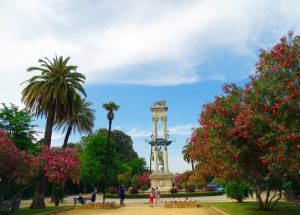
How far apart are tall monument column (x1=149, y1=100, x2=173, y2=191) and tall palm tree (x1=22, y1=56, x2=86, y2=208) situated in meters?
28.5

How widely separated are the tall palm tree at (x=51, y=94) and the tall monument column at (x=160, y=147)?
28.5 meters

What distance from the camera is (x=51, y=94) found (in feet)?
107

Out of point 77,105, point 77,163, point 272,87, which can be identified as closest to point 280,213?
point 272,87

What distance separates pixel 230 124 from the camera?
16.8m

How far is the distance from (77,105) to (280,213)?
19.8 meters

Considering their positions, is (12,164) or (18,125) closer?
(12,164)

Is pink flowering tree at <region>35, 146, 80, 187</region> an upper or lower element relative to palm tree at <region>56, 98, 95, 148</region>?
lower

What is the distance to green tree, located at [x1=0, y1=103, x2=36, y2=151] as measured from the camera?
96.4 feet

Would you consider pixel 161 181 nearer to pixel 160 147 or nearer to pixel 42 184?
pixel 160 147

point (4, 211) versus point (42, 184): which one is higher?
point (42, 184)

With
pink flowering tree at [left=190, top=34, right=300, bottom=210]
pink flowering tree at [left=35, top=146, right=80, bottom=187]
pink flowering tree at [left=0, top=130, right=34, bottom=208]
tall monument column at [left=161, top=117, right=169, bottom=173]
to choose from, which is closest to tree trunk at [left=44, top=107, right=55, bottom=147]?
pink flowering tree at [left=35, top=146, right=80, bottom=187]

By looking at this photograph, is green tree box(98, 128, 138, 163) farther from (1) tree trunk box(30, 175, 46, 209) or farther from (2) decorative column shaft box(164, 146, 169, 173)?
(1) tree trunk box(30, 175, 46, 209)

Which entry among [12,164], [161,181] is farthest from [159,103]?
[12,164]

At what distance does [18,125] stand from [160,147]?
3535 centimetres
